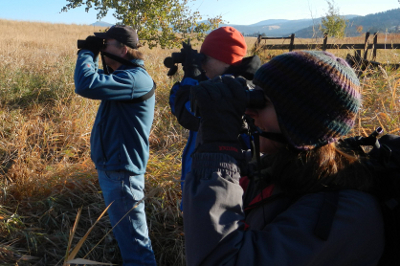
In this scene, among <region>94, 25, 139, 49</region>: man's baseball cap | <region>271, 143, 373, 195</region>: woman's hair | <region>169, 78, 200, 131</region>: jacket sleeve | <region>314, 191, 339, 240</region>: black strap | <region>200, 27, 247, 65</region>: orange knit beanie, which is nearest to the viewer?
<region>314, 191, 339, 240</region>: black strap

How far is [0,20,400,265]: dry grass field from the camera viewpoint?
8.65 feet

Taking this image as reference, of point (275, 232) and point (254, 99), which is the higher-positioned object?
point (254, 99)

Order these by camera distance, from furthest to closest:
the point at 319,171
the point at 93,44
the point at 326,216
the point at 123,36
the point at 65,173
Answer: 1. the point at 65,173
2. the point at 93,44
3. the point at 123,36
4. the point at 319,171
5. the point at 326,216

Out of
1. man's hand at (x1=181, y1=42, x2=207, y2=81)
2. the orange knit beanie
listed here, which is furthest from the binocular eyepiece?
the orange knit beanie

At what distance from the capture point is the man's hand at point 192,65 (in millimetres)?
2072

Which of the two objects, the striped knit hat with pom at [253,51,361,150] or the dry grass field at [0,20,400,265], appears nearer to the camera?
the striped knit hat with pom at [253,51,361,150]

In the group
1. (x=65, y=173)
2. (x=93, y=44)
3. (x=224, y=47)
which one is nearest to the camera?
(x=224, y=47)

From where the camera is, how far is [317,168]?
0.93 m

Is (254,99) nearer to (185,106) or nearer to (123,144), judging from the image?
(185,106)

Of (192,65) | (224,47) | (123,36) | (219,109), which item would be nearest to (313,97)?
(219,109)

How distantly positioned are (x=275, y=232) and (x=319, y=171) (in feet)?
0.80

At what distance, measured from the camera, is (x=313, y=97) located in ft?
3.06

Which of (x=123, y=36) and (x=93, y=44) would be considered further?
(x=93, y=44)

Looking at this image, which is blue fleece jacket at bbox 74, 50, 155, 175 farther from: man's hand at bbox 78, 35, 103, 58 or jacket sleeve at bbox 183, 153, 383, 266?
jacket sleeve at bbox 183, 153, 383, 266
